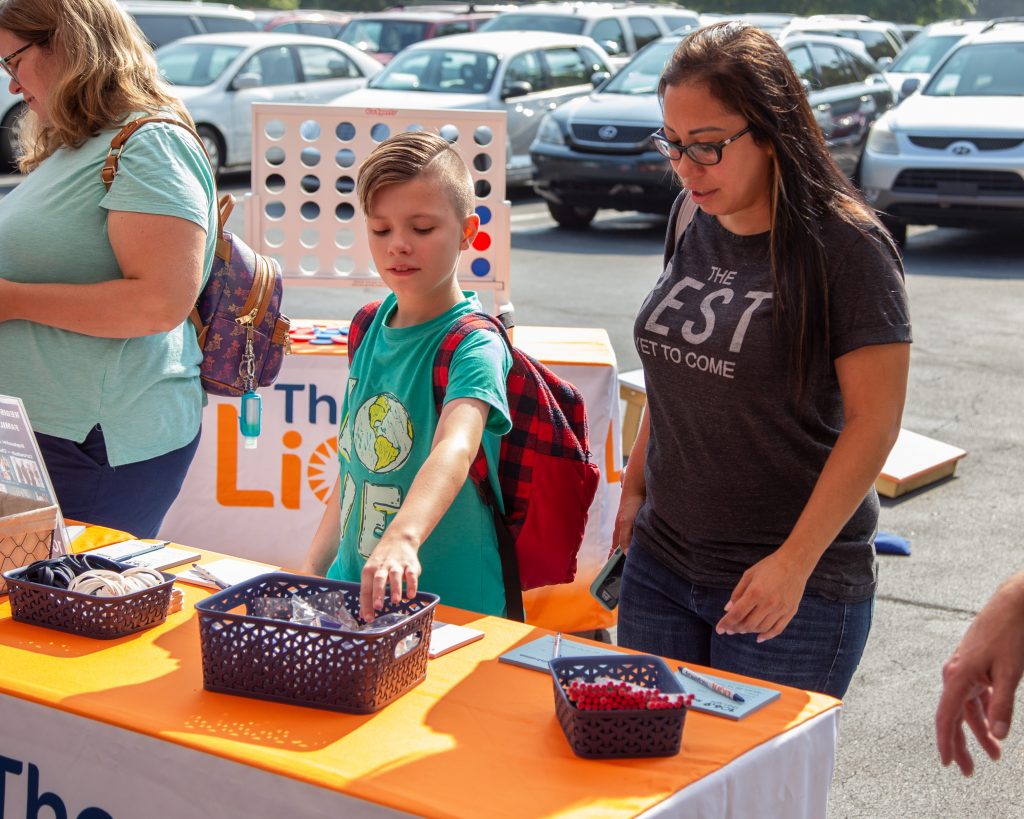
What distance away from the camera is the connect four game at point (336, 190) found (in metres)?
4.97

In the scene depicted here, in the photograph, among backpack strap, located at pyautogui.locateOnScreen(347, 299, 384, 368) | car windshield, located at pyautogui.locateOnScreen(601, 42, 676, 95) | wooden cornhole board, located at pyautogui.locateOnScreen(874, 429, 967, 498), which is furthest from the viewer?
car windshield, located at pyautogui.locateOnScreen(601, 42, 676, 95)

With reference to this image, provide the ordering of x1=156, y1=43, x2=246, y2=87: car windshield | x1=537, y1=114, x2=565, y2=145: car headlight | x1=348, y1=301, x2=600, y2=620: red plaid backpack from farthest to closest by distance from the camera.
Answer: x1=156, y1=43, x2=246, y2=87: car windshield → x1=537, y1=114, x2=565, y2=145: car headlight → x1=348, y1=301, x2=600, y2=620: red plaid backpack

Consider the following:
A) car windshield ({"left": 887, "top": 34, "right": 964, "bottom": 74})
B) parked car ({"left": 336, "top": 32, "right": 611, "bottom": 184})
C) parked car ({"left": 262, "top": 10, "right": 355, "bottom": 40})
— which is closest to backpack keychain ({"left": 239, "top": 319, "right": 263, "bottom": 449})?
parked car ({"left": 336, "top": 32, "right": 611, "bottom": 184})

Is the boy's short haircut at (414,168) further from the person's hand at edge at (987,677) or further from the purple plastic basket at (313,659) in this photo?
the person's hand at edge at (987,677)

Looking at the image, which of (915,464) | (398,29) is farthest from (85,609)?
(398,29)

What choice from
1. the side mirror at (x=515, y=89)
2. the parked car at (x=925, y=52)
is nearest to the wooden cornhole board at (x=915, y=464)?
the side mirror at (x=515, y=89)

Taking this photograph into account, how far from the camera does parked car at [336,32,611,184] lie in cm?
1312

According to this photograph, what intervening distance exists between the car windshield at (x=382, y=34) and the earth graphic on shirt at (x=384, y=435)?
53.2 feet

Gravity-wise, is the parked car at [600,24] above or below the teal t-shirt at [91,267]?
above

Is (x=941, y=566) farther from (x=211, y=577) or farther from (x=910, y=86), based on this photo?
(x=910, y=86)

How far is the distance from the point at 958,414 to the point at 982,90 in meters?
5.58

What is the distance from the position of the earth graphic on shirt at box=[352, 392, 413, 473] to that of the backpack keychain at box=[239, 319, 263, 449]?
779 millimetres

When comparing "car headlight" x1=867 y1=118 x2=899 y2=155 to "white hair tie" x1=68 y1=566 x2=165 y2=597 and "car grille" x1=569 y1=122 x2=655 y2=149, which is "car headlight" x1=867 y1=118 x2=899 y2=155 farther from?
"white hair tie" x1=68 y1=566 x2=165 y2=597

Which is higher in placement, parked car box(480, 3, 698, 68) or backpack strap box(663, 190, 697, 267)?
parked car box(480, 3, 698, 68)
